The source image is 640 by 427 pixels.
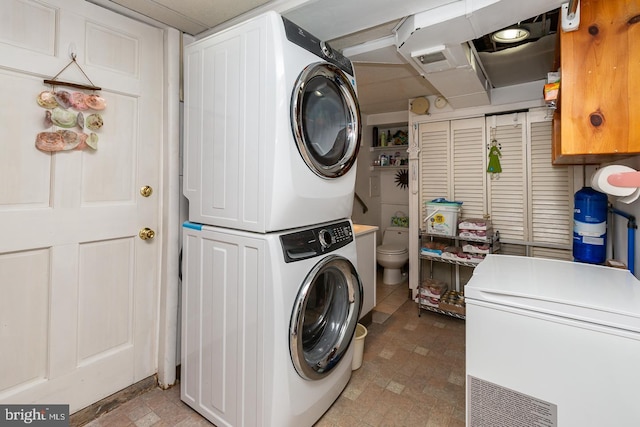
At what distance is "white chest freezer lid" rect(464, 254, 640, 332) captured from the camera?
3.32ft

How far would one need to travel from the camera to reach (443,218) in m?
2.89

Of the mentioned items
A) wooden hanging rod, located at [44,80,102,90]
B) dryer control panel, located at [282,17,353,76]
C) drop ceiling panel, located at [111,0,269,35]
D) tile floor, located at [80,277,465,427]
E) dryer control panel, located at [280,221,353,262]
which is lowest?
tile floor, located at [80,277,465,427]

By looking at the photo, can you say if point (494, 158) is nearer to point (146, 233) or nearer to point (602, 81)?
point (602, 81)

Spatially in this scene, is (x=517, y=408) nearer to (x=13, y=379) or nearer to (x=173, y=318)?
(x=173, y=318)

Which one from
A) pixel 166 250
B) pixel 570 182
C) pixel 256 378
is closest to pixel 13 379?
pixel 166 250

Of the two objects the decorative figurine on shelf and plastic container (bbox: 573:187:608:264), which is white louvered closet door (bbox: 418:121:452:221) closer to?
the decorative figurine on shelf

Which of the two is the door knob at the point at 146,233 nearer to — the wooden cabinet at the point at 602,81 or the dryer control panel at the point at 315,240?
the dryer control panel at the point at 315,240

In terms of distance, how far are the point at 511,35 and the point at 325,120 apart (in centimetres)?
140

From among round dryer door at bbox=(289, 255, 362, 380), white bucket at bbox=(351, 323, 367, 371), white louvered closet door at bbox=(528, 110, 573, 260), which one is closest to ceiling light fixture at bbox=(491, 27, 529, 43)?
white louvered closet door at bbox=(528, 110, 573, 260)

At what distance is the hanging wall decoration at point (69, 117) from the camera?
140 cm

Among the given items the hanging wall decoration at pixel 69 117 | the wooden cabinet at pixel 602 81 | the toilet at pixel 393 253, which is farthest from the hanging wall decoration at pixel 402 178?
the hanging wall decoration at pixel 69 117

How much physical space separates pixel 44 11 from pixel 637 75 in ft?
8.43

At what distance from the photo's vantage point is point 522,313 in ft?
3.75

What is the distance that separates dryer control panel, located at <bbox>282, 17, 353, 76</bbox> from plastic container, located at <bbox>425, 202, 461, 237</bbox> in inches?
66.2
